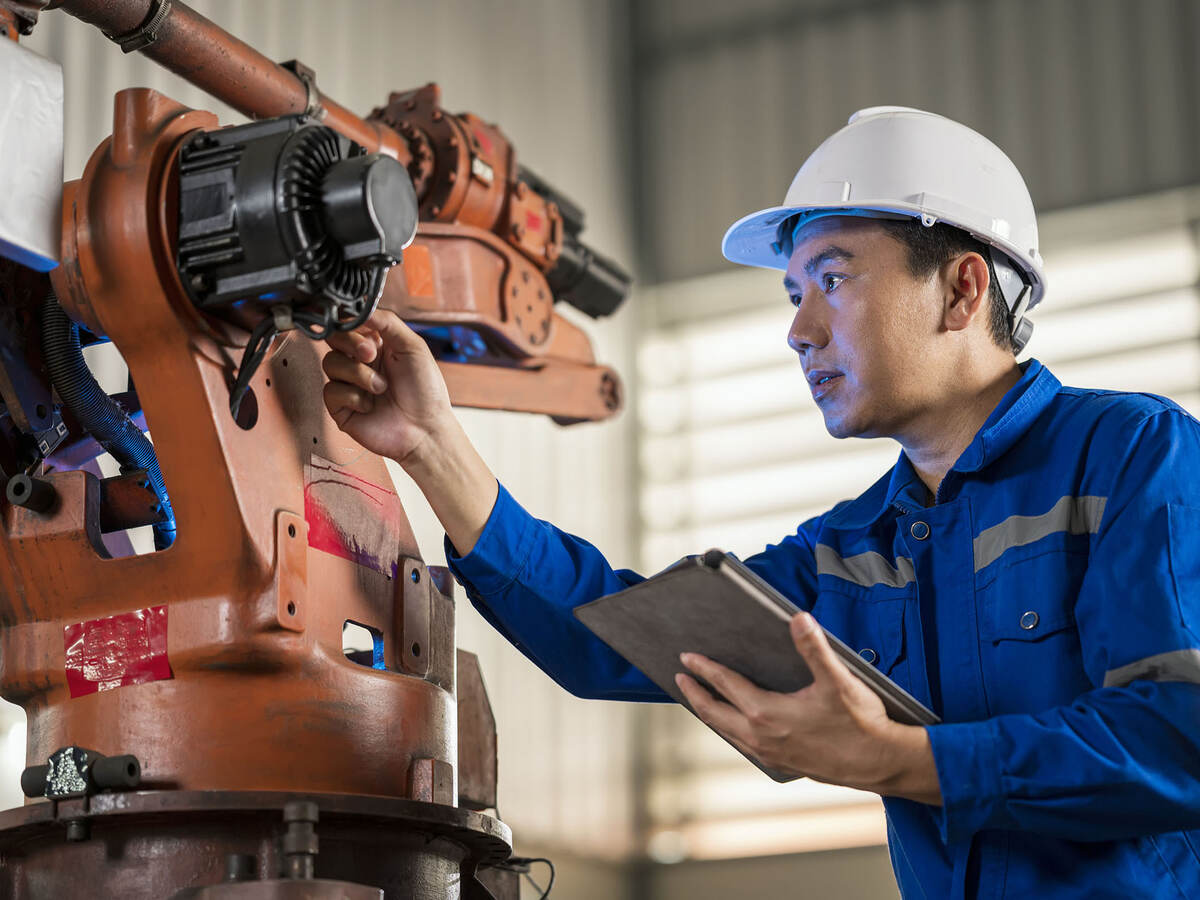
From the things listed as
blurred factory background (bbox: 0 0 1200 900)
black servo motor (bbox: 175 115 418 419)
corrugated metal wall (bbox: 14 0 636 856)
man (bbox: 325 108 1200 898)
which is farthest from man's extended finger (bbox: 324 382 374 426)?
blurred factory background (bbox: 0 0 1200 900)

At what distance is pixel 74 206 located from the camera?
1.49 metres

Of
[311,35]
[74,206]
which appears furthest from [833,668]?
[311,35]

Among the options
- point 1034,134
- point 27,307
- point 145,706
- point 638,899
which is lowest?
point 638,899

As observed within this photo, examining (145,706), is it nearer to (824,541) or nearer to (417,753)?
(417,753)

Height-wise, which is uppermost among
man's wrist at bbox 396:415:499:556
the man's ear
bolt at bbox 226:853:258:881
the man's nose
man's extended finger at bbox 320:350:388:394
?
the man's ear

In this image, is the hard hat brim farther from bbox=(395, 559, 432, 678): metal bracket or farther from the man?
bbox=(395, 559, 432, 678): metal bracket

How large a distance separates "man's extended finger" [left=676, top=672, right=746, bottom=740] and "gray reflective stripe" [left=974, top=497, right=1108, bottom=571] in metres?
0.44

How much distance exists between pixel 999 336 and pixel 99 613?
1266 millimetres

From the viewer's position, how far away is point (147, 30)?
1743 mm

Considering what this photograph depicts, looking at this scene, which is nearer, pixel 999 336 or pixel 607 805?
pixel 999 336

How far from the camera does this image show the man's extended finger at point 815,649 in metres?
1.36

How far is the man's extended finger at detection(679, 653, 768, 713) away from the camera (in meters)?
1.48

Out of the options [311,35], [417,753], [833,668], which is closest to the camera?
[833,668]

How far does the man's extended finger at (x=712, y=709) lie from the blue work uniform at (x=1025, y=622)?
0.21 meters
